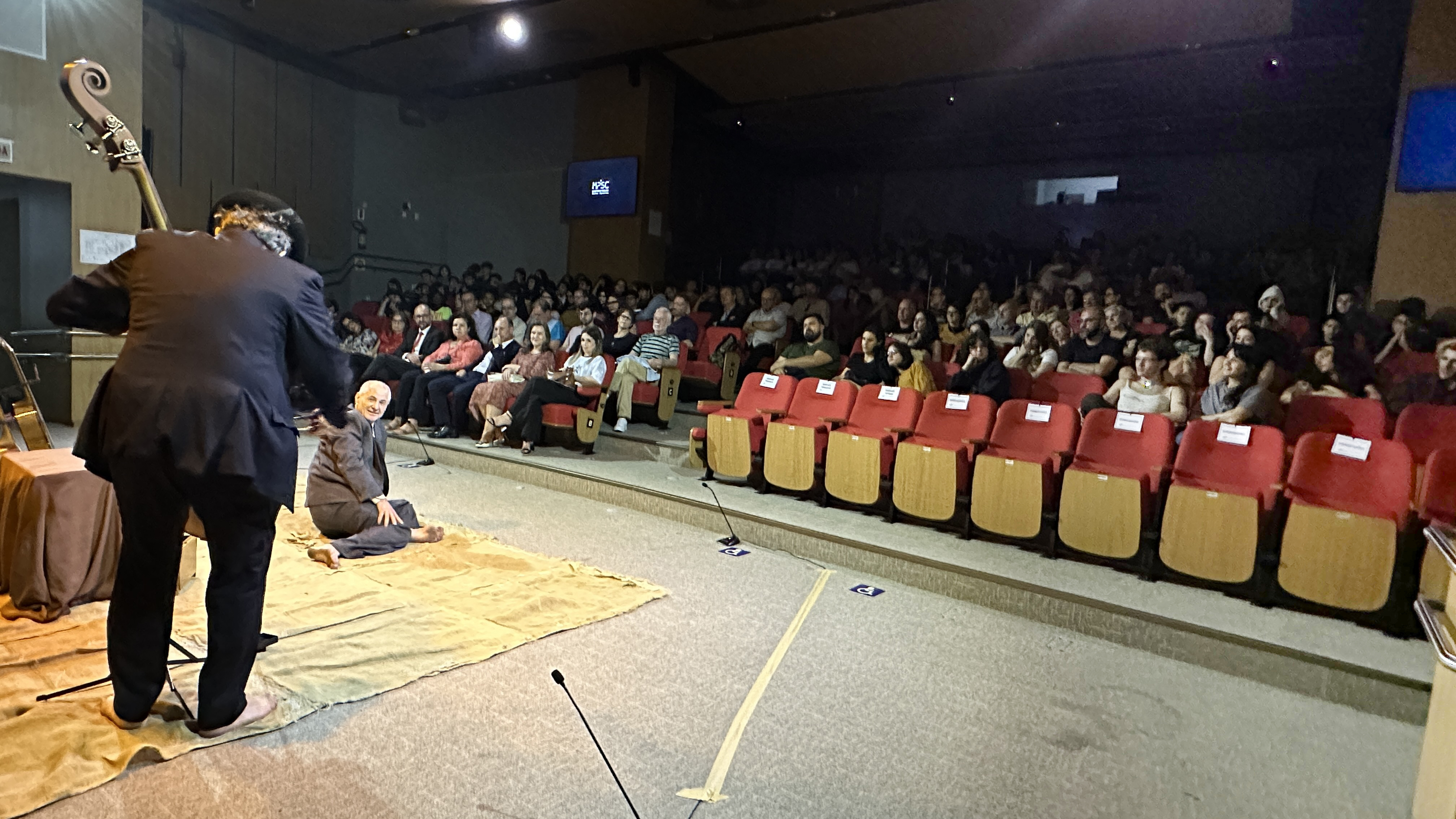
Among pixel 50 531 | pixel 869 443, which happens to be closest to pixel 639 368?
pixel 869 443

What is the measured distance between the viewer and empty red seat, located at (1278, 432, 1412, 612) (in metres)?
2.88

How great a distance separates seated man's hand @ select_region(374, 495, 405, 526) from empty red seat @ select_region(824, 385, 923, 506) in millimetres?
2212

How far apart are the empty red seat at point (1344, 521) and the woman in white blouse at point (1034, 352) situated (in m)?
1.85

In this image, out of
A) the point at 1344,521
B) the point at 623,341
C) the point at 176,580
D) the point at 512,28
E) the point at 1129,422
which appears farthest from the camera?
the point at 512,28

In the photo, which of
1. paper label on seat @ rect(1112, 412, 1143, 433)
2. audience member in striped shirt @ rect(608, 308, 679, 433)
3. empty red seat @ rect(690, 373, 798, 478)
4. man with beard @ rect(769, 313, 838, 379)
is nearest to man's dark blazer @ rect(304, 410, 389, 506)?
empty red seat @ rect(690, 373, 798, 478)

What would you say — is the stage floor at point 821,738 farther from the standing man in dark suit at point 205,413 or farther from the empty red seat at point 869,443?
the empty red seat at point 869,443

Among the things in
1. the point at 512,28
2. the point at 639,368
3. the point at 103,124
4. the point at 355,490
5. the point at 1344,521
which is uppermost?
the point at 512,28

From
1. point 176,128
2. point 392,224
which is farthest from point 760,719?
point 392,224

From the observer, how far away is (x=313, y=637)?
8.14 ft

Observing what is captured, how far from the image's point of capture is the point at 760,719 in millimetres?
2137

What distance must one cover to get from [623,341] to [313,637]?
4.10m

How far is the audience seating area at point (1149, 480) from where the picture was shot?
298 cm

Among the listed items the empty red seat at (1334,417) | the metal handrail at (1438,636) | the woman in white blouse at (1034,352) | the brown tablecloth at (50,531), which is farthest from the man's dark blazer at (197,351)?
the woman in white blouse at (1034,352)

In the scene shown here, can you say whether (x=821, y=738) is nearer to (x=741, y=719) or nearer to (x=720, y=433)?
(x=741, y=719)
